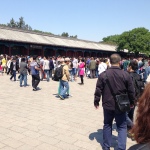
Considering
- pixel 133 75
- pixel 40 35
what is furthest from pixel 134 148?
pixel 40 35

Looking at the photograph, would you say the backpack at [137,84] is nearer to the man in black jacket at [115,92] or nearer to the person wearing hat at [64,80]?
the man in black jacket at [115,92]

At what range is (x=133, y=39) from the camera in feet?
165

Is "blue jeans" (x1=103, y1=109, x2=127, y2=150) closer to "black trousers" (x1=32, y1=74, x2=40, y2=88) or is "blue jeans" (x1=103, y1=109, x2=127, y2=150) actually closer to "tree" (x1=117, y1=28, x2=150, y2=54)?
"black trousers" (x1=32, y1=74, x2=40, y2=88)

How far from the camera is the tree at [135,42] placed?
48.1 m

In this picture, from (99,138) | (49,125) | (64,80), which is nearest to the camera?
(99,138)

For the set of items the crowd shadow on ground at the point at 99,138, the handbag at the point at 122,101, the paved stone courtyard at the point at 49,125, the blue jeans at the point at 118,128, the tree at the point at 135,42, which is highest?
the tree at the point at 135,42

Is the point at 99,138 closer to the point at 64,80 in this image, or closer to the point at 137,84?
the point at 137,84

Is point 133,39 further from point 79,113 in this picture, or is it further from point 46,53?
point 79,113

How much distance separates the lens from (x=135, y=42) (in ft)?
Result: 159

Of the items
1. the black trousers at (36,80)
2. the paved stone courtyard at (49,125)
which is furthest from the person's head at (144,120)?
the black trousers at (36,80)

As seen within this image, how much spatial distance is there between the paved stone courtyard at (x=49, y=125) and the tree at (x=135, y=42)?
41.6m

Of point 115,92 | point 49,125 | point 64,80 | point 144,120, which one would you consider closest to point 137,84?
point 115,92

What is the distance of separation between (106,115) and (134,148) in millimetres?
2425

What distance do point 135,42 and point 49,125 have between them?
4614 cm
